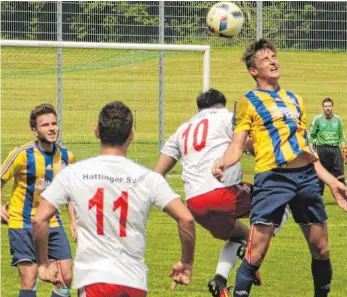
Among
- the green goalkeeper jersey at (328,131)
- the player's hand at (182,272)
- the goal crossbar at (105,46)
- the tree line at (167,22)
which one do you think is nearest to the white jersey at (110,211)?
the player's hand at (182,272)

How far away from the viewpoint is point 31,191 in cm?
871

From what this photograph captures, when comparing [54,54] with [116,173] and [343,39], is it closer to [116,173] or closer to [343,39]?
[343,39]

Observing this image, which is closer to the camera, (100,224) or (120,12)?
(100,224)

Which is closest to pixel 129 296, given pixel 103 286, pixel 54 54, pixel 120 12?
pixel 103 286

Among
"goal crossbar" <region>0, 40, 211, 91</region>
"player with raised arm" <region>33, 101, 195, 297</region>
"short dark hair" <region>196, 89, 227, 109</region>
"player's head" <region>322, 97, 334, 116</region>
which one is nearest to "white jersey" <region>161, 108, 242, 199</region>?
"short dark hair" <region>196, 89, 227, 109</region>

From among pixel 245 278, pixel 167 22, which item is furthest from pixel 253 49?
pixel 167 22

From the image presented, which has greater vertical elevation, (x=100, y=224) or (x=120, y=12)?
(x=120, y=12)

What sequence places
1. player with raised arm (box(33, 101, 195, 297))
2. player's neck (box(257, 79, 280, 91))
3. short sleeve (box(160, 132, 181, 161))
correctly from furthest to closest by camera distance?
short sleeve (box(160, 132, 181, 161)), player's neck (box(257, 79, 280, 91)), player with raised arm (box(33, 101, 195, 297))

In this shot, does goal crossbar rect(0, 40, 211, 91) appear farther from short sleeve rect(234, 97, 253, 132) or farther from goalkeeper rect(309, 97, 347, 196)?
short sleeve rect(234, 97, 253, 132)

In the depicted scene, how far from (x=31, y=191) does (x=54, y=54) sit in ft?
48.6

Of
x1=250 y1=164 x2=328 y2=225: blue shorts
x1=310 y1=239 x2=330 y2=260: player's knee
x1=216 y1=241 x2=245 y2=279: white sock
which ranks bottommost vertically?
x1=216 y1=241 x2=245 y2=279: white sock

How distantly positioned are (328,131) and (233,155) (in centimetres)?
1265

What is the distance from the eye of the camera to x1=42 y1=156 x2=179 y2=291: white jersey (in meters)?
5.82

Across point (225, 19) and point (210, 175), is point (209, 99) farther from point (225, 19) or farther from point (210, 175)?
point (225, 19)
